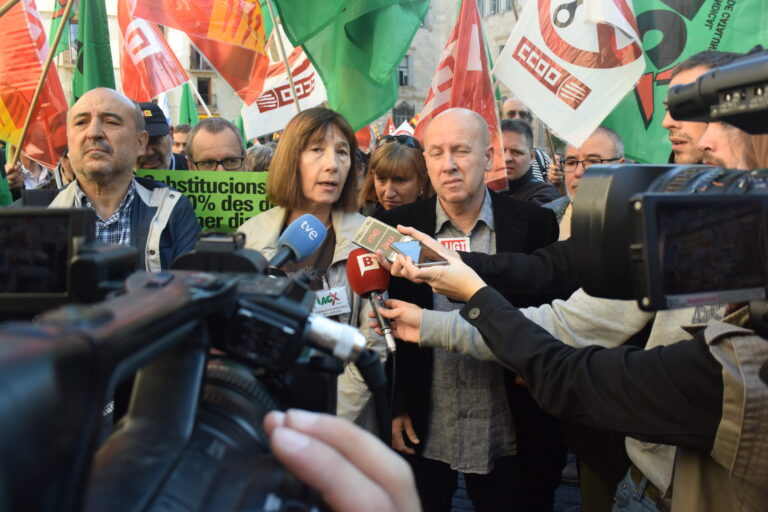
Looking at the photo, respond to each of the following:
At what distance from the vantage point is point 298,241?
4.55 feet

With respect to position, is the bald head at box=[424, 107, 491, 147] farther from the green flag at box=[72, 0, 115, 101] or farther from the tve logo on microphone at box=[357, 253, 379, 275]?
the green flag at box=[72, 0, 115, 101]

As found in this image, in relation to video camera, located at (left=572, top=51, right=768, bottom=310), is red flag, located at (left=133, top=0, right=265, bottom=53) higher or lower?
higher

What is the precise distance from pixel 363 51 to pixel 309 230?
2.99 m

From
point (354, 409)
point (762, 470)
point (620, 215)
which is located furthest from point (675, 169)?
point (354, 409)

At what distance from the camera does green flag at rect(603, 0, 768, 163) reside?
3.92 meters

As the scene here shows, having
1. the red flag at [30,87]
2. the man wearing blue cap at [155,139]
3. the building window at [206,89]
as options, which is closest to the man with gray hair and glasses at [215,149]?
the man wearing blue cap at [155,139]

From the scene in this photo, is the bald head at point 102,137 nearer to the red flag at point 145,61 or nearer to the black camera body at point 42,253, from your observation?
the black camera body at point 42,253

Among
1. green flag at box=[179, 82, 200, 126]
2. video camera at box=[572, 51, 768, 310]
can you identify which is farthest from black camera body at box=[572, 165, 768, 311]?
green flag at box=[179, 82, 200, 126]

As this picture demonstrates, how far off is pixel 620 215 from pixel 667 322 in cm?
79

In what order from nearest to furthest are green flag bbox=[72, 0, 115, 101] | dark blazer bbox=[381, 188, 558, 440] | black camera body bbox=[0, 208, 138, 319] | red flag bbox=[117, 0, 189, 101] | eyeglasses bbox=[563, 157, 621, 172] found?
black camera body bbox=[0, 208, 138, 319], dark blazer bbox=[381, 188, 558, 440], eyeglasses bbox=[563, 157, 621, 172], green flag bbox=[72, 0, 115, 101], red flag bbox=[117, 0, 189, 101]

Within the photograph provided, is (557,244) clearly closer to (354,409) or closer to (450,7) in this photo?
(354,409)

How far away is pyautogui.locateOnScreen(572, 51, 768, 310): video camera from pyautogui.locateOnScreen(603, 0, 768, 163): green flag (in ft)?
10.8

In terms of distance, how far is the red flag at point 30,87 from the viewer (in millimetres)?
4879

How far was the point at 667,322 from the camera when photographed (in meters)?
1.76
